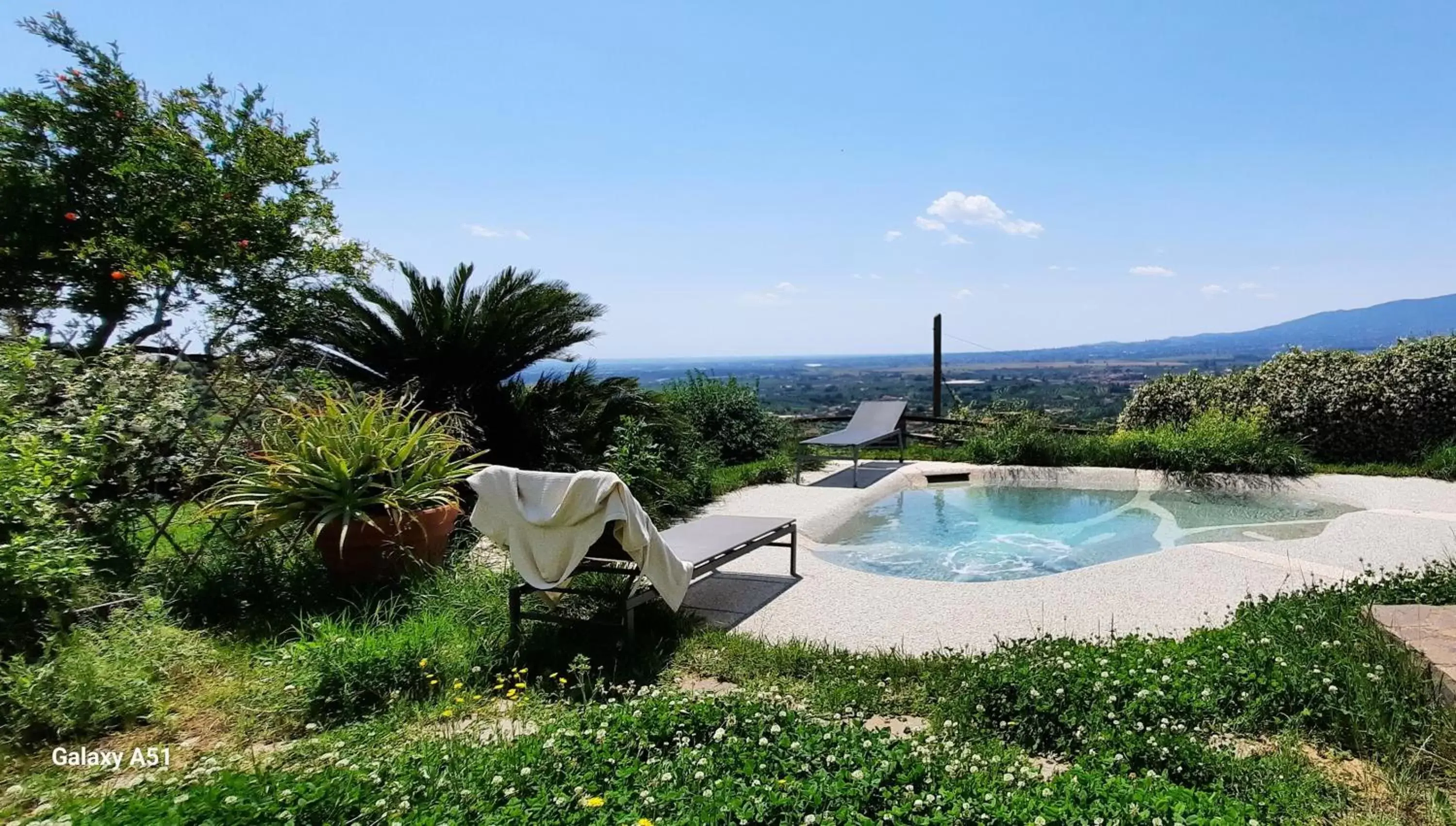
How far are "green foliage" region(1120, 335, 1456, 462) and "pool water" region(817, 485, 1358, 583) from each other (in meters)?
2.21

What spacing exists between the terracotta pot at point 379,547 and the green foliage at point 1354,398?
417 inches

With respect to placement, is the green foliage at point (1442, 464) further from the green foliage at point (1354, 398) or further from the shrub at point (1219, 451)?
the shrub at point (1219, 451)

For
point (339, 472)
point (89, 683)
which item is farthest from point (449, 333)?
point (89, 683)

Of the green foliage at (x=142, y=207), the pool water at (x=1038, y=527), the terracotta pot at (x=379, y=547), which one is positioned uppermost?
the green foliage at (x=142, y=207)

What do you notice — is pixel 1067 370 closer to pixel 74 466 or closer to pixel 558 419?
pixel 558 419

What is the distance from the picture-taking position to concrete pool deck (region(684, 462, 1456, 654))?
4.16 m

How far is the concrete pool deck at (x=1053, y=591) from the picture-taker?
416 cm

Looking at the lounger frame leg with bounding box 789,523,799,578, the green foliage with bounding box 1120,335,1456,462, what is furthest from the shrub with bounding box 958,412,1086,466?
the lounger frame leg with bounding box 789,523,799,578

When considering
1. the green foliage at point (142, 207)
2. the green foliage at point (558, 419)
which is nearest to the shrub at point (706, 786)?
the green foliage at point (558, 419)

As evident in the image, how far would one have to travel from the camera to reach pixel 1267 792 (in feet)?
7.20

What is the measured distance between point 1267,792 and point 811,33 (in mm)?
8817

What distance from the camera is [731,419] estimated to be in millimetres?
10719

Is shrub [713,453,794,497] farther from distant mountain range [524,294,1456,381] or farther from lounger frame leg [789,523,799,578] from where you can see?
distant mountain range [524,294,1456,381]

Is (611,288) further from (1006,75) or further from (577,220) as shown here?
(1006,75)
